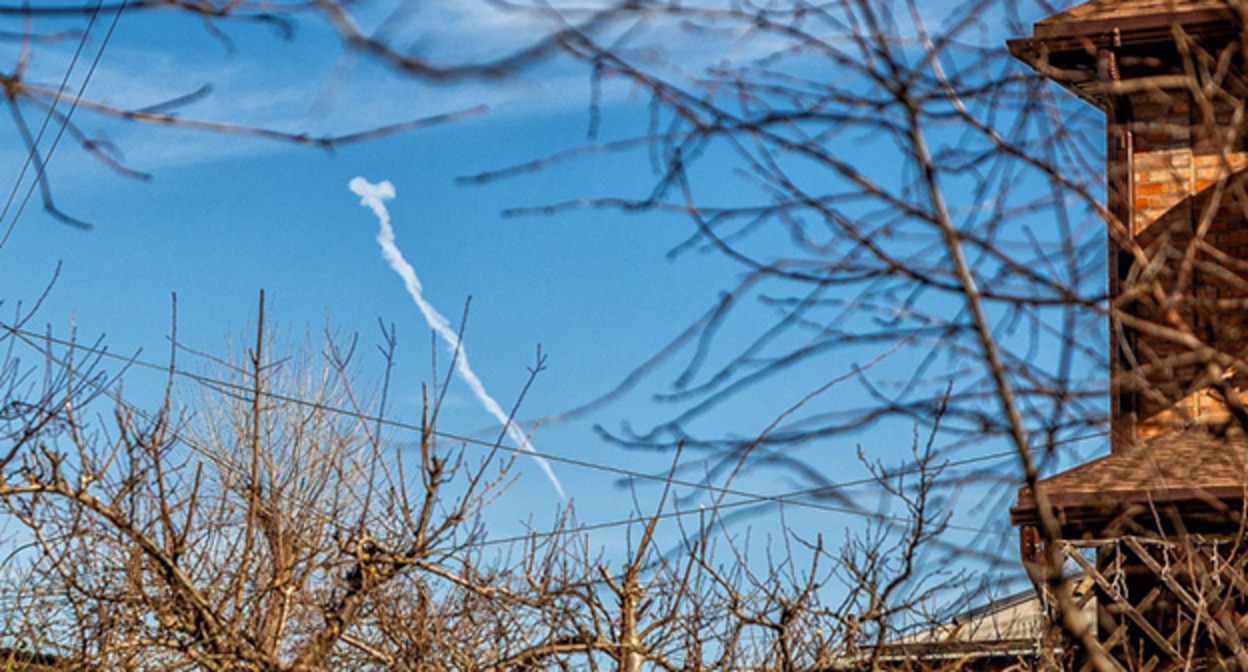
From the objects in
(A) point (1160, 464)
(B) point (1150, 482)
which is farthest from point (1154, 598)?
(A) point (1160, 464)

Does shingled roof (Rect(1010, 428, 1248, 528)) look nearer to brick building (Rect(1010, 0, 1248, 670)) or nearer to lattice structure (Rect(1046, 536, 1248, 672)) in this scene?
brick building (Rect(1010, 0, 1248, 670))

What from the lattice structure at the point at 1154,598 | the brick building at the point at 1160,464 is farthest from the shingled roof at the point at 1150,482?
the lattice structure at the point at 1154,598

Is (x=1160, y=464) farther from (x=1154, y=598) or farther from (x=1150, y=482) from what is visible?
(x=1154, y=598)

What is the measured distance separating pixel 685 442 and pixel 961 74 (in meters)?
1.01

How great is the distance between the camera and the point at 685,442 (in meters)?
3.50

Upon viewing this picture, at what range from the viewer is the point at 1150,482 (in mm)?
8977

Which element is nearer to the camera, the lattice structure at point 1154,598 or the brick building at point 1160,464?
the brick building at point 1160,464

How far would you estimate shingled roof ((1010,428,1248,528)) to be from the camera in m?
9.36

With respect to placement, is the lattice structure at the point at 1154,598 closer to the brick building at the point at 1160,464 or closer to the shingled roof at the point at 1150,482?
the brick building at the point at 1160,464

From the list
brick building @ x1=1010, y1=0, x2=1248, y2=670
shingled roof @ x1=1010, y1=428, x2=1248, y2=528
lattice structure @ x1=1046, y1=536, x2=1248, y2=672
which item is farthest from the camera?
shingled roof @ x1=1010, y1=428, x2=1248, y2=528

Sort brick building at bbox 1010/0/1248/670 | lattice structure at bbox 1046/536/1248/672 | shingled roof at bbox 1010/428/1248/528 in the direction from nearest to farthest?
1. brick building at bbox 1010/0/1248/670
2. lattice structure at bbox 1046/536/1248/672
3. shingled roof at bbox 1010/428/1248/528

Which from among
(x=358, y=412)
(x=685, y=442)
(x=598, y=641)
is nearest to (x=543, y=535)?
(x=598, y=641)

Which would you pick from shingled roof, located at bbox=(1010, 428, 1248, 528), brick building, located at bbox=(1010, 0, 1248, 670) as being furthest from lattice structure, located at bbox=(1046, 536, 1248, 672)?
shingled roof, located at bbox=(1010, 428, 1248, 528)

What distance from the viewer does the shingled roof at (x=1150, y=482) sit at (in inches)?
368
